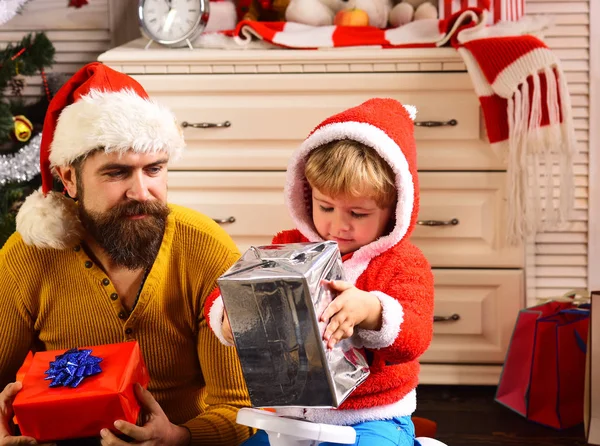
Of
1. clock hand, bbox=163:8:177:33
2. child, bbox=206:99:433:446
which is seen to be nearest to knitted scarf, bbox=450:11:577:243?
clock hand, bbox=163:8:177:33

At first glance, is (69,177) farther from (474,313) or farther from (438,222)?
(474,313)

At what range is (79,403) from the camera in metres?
1.26

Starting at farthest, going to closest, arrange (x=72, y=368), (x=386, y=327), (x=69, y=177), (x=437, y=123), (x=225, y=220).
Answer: (x=225, y=220) → (x=437, y=123) → (x=69, y=177) → (x=72, y=368) → (x=386, y=327)

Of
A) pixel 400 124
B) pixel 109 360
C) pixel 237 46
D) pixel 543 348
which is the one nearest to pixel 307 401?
pixel 109 360

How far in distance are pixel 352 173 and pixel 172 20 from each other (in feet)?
4.25

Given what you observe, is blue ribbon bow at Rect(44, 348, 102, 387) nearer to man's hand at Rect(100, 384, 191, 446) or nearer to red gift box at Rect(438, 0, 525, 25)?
man's hand at Rect(100, 384, 191, 446)

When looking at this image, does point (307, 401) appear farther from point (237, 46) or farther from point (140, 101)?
point (237, 46)

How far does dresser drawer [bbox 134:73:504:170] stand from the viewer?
7.61 feet

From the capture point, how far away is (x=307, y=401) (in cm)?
111

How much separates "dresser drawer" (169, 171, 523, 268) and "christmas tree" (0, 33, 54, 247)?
46 cm

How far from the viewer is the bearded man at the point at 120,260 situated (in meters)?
1.51

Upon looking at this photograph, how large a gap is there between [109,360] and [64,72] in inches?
66.9

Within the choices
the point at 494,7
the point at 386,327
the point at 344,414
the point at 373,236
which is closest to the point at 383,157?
the point at 373,236

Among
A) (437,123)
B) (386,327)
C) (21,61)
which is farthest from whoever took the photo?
(21,61)
